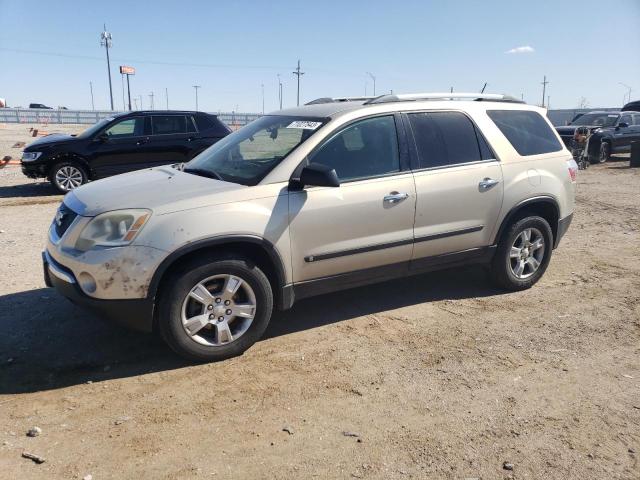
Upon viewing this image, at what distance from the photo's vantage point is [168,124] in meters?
11.5

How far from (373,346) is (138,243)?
6.22 feet

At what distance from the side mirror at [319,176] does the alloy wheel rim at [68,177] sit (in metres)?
8.47

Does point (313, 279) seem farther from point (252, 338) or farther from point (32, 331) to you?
point (32, 331)

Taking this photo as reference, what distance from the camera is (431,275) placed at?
5980 millimetres

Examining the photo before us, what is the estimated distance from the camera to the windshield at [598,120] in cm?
1853

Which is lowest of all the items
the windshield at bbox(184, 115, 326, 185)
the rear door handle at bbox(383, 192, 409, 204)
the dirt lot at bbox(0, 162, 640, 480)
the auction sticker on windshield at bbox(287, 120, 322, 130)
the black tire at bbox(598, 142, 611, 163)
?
the dirt lot at bbox(0, 162, 640, 480)

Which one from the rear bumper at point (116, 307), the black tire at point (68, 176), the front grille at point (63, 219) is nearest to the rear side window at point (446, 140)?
the rear bumper at point (116, 307)

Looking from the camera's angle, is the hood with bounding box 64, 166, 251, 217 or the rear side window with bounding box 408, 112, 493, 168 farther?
the rear side window with bounding box 408, 112, 493, 168

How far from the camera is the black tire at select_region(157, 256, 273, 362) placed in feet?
12.0

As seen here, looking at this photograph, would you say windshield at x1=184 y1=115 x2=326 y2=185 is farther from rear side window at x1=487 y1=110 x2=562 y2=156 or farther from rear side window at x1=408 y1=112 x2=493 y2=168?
rear side window at x1=487 y1=110 x2=562 y2=156

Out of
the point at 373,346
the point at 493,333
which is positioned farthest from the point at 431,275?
the point at 373,346

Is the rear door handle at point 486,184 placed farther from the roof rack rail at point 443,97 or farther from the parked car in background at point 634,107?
the parked car in background at point 634,107

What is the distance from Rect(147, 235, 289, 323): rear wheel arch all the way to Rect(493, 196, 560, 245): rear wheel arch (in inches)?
88.1

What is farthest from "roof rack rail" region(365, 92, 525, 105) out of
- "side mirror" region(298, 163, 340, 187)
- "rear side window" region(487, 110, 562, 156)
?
"side mirror" region(298, 163, 340, 187)
